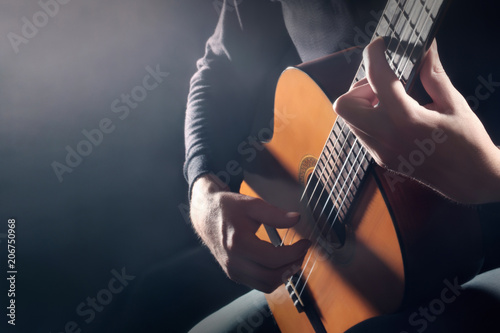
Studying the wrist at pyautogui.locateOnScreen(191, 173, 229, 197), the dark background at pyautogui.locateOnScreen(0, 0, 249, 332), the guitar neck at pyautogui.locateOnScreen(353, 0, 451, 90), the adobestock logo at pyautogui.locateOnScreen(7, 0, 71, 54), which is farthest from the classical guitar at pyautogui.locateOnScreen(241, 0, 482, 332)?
the adobestock logo at pyautogui.locateOnScreen(7, 0, 71, 54)

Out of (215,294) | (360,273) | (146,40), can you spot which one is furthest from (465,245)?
(146,40)

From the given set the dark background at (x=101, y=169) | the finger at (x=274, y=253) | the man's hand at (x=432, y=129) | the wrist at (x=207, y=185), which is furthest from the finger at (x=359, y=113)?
the dark background at (x=101, y=169)

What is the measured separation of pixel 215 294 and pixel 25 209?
654 millimetres

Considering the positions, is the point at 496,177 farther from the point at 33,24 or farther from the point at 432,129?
the point at 33,24

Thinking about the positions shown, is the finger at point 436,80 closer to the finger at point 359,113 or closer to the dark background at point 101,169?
the finger at point 359,113

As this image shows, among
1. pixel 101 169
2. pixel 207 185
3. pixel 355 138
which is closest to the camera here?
pixel 355 138

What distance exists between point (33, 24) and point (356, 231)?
1040mm

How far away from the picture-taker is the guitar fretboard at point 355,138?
402 millimetres

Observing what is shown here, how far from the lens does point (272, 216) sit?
0.62 meters

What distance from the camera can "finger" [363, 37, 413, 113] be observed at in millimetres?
405

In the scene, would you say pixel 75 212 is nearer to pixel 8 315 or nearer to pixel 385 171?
pixel 8 315

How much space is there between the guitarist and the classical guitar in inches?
1.4

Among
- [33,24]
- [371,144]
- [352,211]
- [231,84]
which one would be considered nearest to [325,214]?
[352,211]

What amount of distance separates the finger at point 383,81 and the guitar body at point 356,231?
0.34 feet
